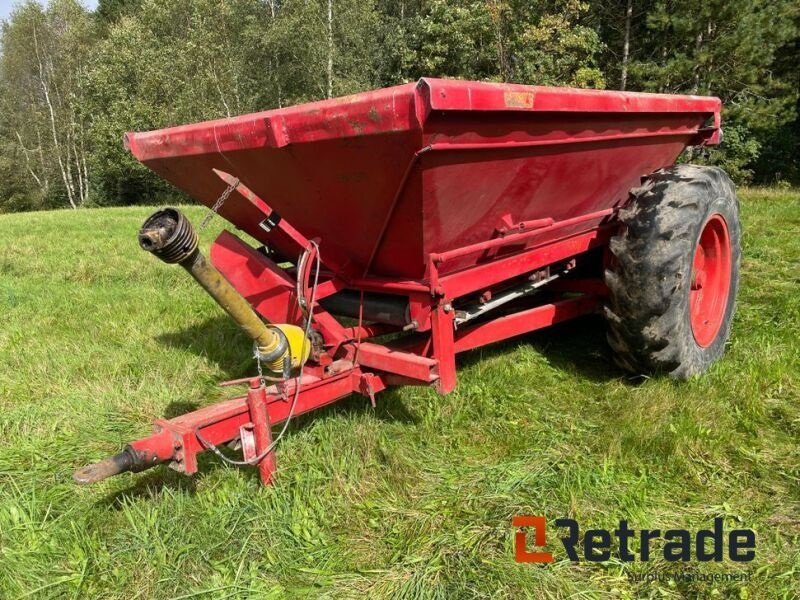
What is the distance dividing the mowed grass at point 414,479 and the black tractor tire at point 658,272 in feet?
0.75

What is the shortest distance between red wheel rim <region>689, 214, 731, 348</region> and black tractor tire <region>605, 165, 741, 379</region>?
391 mm

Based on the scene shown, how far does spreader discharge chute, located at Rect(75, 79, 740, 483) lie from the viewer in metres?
2.19

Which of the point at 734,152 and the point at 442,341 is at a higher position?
the point at 442,341

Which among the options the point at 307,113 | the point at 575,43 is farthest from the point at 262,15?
the point at 307,113

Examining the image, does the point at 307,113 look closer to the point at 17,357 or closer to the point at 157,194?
the point at 17,357

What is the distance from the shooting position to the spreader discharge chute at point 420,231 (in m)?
2.19

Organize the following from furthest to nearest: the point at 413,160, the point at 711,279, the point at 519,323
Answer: the point at 711,279, the point at 519,323, the point at 413,160

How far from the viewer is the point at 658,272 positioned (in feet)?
10.2

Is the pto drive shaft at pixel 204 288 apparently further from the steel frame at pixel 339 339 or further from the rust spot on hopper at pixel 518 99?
the rust spot on hopper at pixel 518 99

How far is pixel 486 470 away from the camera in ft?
9.14

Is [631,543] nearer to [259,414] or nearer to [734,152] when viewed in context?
[259,414]

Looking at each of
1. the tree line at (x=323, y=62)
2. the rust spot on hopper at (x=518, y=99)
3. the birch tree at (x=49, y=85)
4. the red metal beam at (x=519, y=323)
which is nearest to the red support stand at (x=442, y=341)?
the red metal beam at (x=519, y=323)

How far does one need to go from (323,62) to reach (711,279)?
23525 mm

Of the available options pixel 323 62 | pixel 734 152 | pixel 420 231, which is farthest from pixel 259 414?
pixel 323 62
